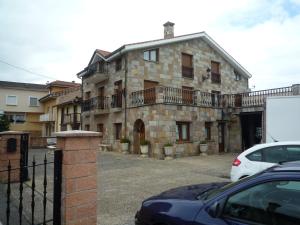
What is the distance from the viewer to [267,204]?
2488 millimetres

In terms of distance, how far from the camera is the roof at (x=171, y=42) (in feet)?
63.4

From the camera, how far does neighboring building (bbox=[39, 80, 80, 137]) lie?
34.4 metres

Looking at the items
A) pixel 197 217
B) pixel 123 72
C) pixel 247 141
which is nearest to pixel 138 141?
pixel 123 72

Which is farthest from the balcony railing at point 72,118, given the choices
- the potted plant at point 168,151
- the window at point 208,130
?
the potted plant at point 168,151

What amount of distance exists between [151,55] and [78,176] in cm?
1775

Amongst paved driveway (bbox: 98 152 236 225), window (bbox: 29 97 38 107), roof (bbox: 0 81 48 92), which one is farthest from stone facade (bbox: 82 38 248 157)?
roof (bbox: 0 81 48 92)

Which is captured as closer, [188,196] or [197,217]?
[197,217]

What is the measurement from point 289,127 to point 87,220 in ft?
26.5

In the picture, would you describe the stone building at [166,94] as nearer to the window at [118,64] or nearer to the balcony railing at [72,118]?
the window at [118,64]

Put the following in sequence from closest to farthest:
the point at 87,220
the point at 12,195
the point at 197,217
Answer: the point at 197,217, the point at 87,220, the point at 12,195

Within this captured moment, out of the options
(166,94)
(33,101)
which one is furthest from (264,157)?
(33,101)

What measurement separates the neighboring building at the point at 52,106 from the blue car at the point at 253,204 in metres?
32.0

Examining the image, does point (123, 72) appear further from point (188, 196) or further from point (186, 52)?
point (188, 196)

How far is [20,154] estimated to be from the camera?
7660 millimetres
